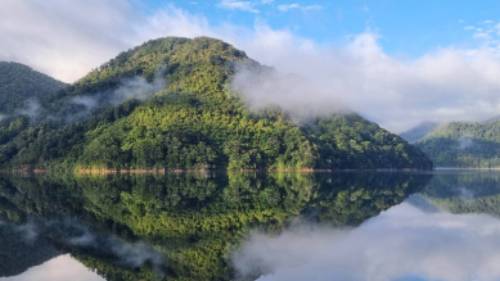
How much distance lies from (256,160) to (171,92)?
5549 cm

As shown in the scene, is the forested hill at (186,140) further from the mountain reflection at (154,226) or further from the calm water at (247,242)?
the calm water at (247,242)

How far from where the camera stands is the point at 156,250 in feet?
87.9

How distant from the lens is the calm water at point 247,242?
22734 mm

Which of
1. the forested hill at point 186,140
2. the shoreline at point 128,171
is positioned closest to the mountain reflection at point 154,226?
the shoreline at point 128,171

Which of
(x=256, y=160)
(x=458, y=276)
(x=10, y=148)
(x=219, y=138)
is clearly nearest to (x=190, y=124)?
(x=219, y=138)

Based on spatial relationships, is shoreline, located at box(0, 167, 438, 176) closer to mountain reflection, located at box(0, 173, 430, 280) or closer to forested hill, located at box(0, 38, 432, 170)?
forested hill, located at box(0, 38, 432, 170)

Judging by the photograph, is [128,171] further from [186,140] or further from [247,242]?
[247,242]

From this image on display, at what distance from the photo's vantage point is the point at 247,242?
94.9 ft

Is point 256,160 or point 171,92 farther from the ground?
point 171,92

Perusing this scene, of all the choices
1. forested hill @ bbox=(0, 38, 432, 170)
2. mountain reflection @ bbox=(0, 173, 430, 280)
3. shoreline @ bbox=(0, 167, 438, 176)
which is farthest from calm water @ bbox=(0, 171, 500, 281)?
forested hill @ bbox=(0, 38, 432, 170)

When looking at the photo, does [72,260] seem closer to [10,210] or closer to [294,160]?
[10,210]

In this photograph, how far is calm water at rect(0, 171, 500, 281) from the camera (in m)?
22.7

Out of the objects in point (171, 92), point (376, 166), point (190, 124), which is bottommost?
point (376, 166)

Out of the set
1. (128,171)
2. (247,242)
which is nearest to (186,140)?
(128,171)
